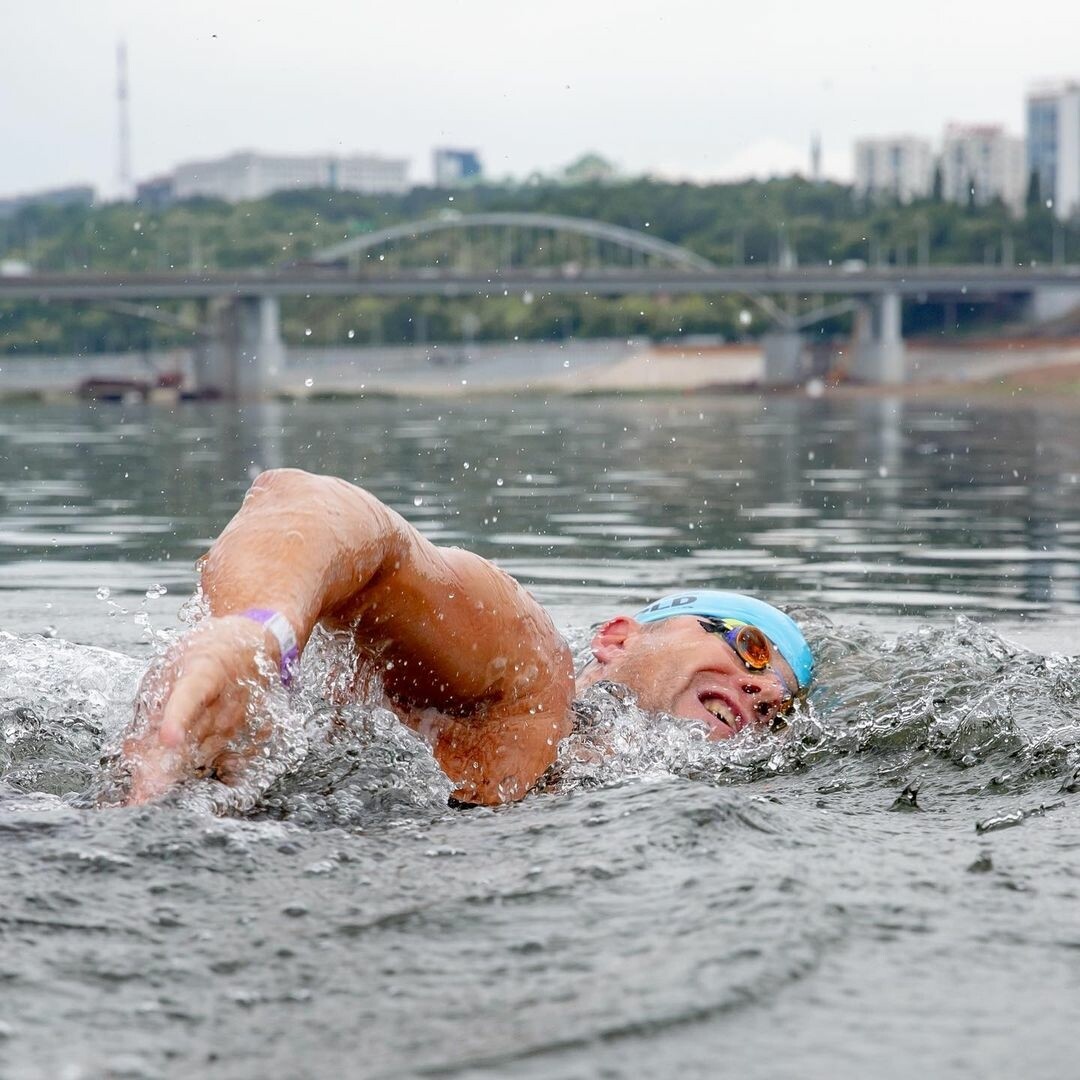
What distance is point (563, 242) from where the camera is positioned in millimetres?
124312

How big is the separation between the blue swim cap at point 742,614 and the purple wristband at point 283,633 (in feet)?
6.73

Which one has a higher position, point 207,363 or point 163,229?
point 163,229

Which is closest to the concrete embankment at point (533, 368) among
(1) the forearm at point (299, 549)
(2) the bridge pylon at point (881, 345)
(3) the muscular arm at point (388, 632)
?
(2) the bridge pylon at point (881, 345)

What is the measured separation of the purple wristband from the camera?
3.51m

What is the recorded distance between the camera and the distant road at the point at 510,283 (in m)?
82.2

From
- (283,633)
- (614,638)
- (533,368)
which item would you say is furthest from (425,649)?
(533,368)

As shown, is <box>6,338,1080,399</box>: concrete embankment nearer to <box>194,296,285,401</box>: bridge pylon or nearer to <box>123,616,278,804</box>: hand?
<box>194,296,285,401</box>: bridge pylon

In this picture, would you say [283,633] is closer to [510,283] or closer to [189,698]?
[189,698]

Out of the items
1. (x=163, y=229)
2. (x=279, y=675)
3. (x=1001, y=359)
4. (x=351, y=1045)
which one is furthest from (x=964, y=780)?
(x=163, y=229)

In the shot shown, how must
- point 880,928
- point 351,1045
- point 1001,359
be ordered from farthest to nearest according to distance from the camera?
point 1001,359 → point 880,928 → point 351,1045

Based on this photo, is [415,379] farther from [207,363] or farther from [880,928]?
[880,928]

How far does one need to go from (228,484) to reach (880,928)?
19170 mm

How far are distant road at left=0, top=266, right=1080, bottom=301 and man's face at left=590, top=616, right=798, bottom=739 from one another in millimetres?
77270

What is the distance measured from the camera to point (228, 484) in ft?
71.9
